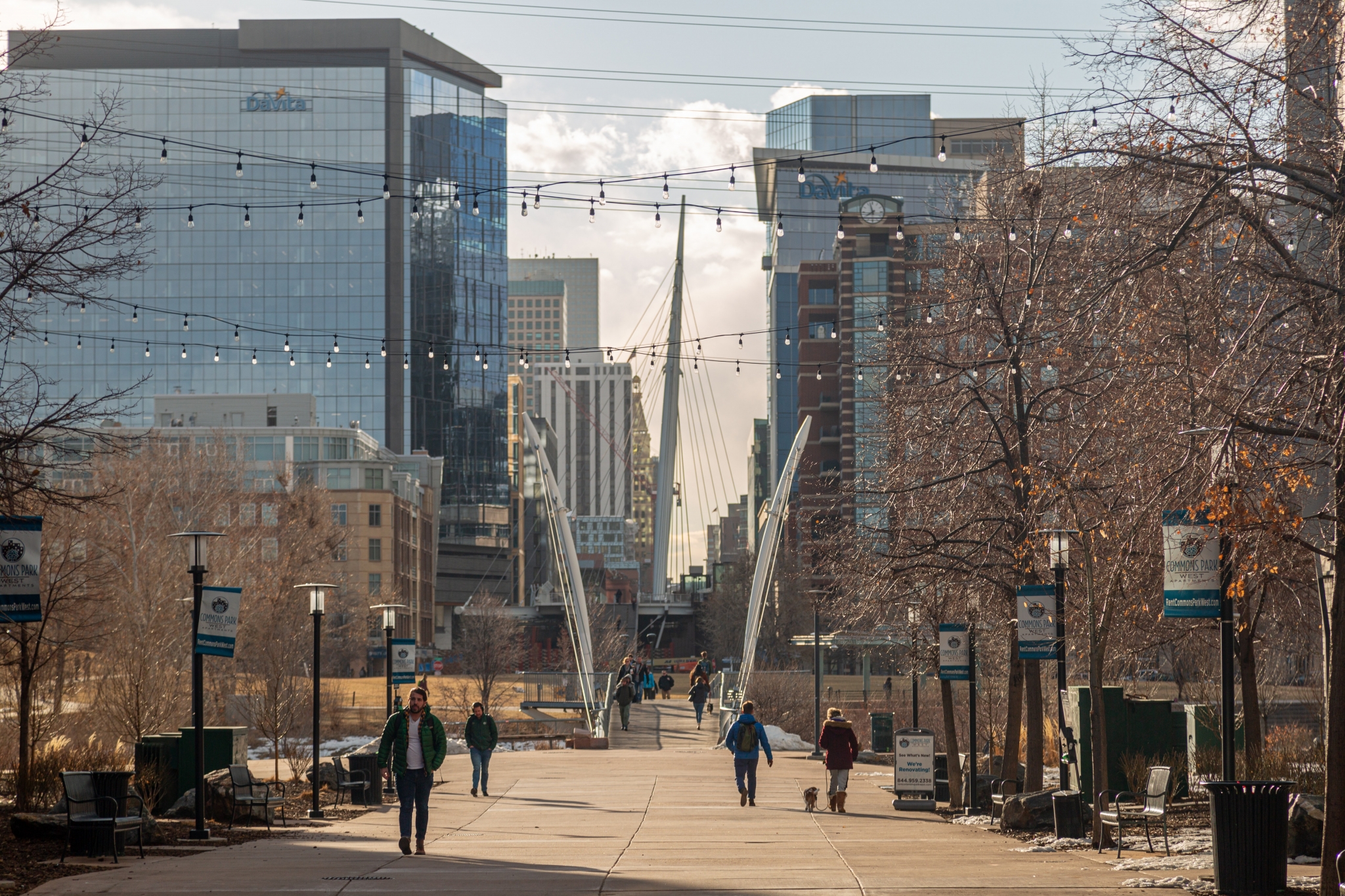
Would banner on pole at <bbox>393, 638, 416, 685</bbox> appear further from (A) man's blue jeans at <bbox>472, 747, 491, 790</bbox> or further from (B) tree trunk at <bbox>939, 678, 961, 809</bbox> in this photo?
(B) tree trunk at <bbox>939, 678, 961, 809</bbox>

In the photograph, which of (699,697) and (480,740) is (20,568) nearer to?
(480,740)

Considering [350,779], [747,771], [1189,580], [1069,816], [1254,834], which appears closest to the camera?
[1254,834]

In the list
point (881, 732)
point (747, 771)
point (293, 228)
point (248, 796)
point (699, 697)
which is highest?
point (293, 228)

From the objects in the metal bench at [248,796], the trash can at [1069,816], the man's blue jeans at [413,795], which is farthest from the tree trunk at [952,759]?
the man's blue jeans at [413,795]

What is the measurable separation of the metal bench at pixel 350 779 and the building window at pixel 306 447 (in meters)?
111

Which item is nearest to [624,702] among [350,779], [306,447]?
[350,779]

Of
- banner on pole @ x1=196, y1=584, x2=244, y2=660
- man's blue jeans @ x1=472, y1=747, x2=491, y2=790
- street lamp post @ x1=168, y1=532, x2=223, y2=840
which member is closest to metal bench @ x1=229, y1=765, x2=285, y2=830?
street lamp post @ x1=168, y1=532, x2=223, y2=840

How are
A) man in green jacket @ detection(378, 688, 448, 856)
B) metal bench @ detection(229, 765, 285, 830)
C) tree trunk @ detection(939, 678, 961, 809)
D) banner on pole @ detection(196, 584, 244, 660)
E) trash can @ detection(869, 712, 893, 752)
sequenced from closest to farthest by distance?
man in green jacket @ detection(378, 688, 448, 856), banner on pole @ detection(196, 584, 244, 660), metal bench @ detection(229, 765, 285, 830), tree trunk @ detection(939, 678, 961, 809), trash can @ detection(869, 712, 893, 752)

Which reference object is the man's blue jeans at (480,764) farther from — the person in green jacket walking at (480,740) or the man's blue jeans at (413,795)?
the man's blue jeans at (413,795)

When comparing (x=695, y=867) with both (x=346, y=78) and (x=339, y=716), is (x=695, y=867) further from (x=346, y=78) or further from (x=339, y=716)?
(x=346, y=78)

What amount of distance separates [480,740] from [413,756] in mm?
9741

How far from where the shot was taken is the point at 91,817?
16.9 meters

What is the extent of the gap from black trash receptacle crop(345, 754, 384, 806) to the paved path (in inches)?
19.9

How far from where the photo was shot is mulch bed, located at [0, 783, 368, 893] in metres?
14.9
